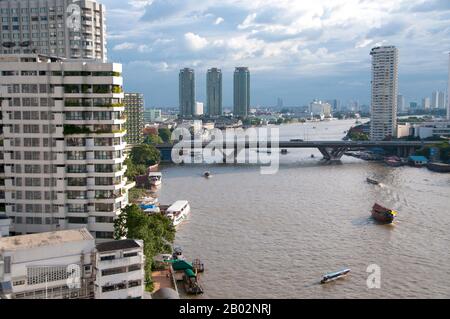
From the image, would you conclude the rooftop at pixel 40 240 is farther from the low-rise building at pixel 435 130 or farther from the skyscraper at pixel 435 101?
the skyscraper at pixel 435 101

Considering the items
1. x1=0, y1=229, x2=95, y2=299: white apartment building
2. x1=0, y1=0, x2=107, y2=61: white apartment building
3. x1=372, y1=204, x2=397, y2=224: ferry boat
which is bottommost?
x1=372, y1=204, x2=397, y2=224: ferry boat

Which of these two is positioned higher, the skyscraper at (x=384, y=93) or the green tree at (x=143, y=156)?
the skyscraper at (x=384, y=93)

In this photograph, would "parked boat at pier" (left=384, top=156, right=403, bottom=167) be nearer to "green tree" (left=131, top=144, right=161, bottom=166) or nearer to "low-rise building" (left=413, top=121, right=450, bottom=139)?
"low-rise building" (left=413, top=121, right=450, bottom=139)

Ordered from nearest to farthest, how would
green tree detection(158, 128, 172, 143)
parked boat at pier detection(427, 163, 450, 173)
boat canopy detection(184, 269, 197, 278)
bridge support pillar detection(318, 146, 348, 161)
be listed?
boat canopy detection(184, 269, 197, 278)
parked boat at pier detection(427, 163, 450, 173)
bridge support pillar detection(318, 146, 348, 161)
green tree detection(158, 128, 172, 143)

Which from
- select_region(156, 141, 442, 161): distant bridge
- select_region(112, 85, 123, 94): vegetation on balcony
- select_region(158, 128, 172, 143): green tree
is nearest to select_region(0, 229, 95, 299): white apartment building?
select_region(112, 85, 123, 94): vegetation on balcony

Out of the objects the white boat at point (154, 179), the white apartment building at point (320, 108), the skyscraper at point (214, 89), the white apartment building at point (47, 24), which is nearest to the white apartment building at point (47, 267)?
the white apartment building at point (47, 24)

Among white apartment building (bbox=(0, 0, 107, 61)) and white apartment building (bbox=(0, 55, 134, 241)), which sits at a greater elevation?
white apartment building (bbox=(0, 0, 107, 61))
